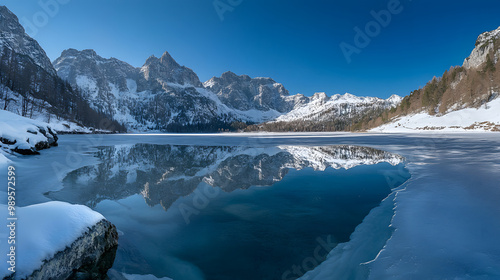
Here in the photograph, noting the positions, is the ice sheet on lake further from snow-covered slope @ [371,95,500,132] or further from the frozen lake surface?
snow-covered slope @ [371,95,500,132]

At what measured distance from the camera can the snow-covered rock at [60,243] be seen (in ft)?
9.88

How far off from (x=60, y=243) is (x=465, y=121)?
92.7 m

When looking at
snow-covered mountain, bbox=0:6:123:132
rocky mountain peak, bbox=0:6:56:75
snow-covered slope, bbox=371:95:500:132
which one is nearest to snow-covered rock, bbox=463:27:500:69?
snow-covered slope, bbox=371:95:500:132

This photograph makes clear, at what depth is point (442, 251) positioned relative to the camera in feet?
13.0

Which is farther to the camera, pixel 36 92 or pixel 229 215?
pixel 36 92

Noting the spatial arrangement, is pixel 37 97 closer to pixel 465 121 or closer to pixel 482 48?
pixel 465 121

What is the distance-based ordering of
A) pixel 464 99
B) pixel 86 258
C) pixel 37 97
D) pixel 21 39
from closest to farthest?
pixel 86 258 → pixel 464 99 → pixel 37 97 → pixel 21 39

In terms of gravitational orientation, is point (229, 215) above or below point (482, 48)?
below

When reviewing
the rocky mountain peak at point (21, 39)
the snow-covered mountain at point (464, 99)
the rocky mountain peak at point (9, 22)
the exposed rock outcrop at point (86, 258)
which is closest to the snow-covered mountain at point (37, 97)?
the rocky mountain peak at point (21, 39)

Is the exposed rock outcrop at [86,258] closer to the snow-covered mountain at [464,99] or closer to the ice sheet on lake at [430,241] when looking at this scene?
the ice sheet on lake at [430,241]

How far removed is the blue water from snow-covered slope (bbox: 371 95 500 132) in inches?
2824

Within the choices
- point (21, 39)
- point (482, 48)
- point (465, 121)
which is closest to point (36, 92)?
point (21, 39)

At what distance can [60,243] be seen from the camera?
3.45 metres

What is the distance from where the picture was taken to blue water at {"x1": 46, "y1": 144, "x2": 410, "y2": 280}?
4461 mm
